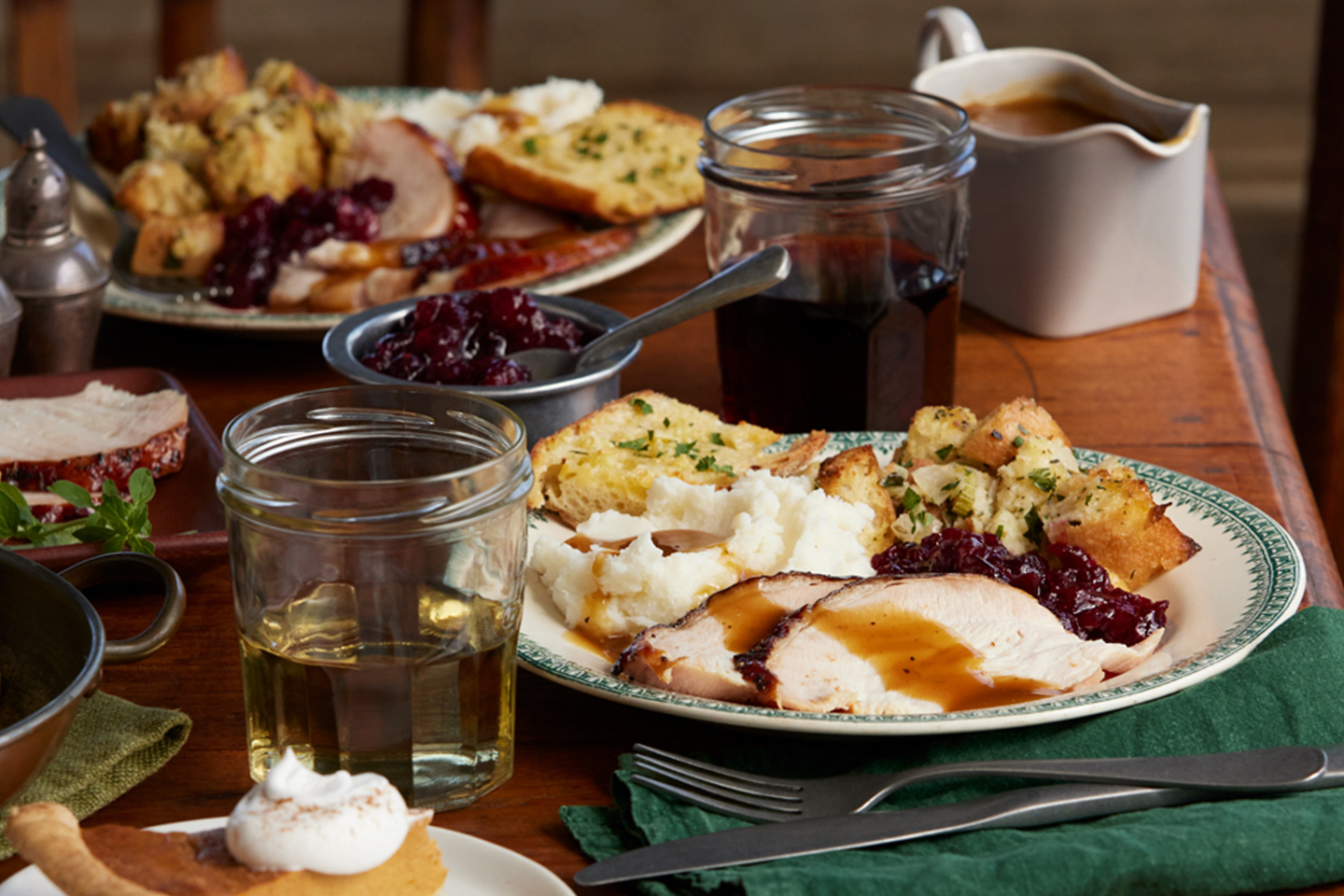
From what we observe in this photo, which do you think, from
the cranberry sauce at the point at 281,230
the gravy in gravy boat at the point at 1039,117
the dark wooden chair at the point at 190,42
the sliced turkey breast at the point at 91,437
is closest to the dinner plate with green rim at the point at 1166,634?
the sliced turkey breast at the point at 91,437

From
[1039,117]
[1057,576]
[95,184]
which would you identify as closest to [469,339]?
[1057,576]

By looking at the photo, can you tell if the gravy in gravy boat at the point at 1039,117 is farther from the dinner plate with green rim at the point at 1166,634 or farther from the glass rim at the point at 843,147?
the dinner plate with green rim at the point at 1166,634

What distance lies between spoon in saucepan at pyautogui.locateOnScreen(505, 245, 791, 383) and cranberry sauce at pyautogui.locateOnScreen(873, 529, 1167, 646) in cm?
45

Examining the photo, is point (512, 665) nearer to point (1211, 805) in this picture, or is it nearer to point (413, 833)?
point (413, 833)

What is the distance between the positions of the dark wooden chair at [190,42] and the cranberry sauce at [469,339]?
125 inches

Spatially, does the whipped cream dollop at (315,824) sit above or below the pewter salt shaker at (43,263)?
below

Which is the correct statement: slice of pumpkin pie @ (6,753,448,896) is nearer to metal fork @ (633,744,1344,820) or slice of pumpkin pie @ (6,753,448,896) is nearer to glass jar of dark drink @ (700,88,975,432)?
metal fork @ (633,744,1344,820)

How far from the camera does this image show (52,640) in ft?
3.99

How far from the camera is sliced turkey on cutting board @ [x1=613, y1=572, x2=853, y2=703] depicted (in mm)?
1270

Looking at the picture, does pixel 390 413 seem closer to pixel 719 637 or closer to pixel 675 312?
pixel 719 637

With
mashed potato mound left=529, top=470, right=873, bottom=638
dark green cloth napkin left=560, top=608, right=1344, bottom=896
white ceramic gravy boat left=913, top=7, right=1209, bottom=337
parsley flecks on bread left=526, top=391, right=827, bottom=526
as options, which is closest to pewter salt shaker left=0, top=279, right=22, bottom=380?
parsley flecks on bread left=526, top=391, right=827, bottom=526

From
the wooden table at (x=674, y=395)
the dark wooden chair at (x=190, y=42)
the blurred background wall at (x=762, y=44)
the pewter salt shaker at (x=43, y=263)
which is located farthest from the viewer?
the blurred background wall at (x=762, y=44)

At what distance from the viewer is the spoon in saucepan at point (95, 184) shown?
2.62m

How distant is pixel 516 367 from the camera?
188cm
